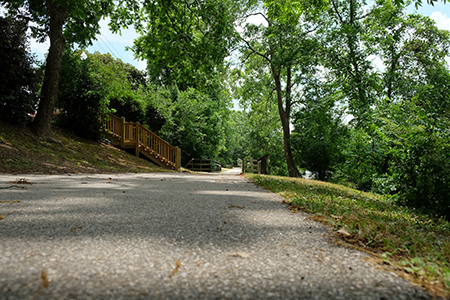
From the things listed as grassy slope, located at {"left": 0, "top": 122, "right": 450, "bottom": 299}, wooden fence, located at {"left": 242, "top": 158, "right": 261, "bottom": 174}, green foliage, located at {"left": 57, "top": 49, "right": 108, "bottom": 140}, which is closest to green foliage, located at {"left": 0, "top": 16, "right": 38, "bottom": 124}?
grassy slope, located at {"left": 0, "top": 122, "right": 450, "bottom": 299}

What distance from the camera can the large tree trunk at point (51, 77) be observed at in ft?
33.7

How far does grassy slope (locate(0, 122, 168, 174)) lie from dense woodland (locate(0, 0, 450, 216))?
0.76 meters

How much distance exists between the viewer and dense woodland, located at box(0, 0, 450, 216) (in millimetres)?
5121

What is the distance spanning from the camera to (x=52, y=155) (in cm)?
921

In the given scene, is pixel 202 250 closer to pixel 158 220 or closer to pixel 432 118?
pixel 158 220

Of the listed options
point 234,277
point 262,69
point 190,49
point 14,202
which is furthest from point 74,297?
point 262,69

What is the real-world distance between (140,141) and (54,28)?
6.59 metres

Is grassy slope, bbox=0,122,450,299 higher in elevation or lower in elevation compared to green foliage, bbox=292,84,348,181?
lower

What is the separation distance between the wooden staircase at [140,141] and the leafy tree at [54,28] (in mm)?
3722

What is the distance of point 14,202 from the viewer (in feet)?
10.5

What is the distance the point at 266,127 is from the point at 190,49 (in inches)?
463

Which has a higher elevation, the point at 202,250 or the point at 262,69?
the point at 262,69

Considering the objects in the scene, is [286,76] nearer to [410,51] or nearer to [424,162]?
[410,51]

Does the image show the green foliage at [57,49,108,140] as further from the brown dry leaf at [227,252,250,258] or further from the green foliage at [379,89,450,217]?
the brown dry leaf at [227,252,250,258]
